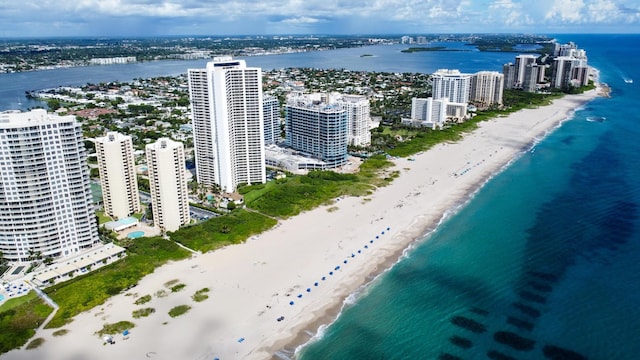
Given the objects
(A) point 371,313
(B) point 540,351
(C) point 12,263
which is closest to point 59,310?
(C) point 12,263

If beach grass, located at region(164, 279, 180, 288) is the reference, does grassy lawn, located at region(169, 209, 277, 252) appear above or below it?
above

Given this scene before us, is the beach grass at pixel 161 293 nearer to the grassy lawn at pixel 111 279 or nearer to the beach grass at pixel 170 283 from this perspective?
the beach grass at pixel 170 283

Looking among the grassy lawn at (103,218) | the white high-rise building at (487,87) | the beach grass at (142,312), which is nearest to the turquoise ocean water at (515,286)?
the beach grass at (142,312)

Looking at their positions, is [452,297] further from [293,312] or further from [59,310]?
[59,310]

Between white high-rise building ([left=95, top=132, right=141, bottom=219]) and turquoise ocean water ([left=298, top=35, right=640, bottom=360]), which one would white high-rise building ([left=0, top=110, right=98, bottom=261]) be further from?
turquoise ocean water ([left=298, top=35, right=640, bottom=360])

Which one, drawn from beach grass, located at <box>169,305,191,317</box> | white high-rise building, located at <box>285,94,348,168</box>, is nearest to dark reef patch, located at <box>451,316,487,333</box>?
beach grass, located at <box>169,305,191,317</box>

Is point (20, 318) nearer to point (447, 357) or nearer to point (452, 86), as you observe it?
point (447, 357)

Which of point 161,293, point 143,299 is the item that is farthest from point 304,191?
point 143,299
